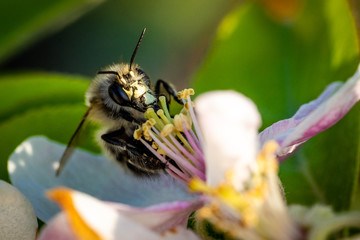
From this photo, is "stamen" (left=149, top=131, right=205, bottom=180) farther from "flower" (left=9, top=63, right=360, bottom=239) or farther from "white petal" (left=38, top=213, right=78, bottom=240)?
"white petal" (left=38, top=213, right=78, bottom=240)

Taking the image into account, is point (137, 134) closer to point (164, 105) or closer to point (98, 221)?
point (164, 105)

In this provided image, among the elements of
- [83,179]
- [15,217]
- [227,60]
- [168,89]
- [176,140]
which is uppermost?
[227,60]

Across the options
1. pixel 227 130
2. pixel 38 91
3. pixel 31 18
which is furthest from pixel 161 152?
pixel 31 18

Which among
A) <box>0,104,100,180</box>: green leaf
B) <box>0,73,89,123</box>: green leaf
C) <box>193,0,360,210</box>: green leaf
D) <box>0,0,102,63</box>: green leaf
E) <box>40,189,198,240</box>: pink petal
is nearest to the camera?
<box>40,189,198,240</box>: pink petal

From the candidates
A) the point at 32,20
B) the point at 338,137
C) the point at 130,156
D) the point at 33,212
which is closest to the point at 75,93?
the point at 32,20

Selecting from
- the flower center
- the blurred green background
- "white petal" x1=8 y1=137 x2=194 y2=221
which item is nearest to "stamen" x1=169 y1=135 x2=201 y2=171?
the flower center

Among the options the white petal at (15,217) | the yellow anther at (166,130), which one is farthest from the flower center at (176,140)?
the white petal at (15,217)
